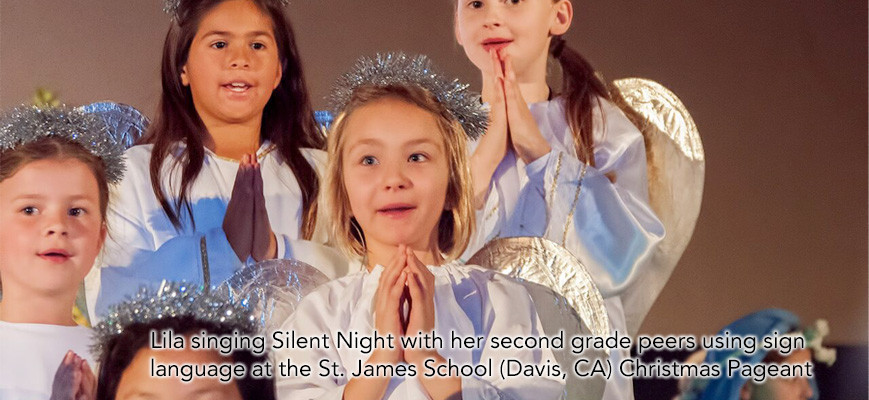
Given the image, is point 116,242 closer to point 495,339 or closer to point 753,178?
point 495,339

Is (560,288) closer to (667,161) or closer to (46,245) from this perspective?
(667,161)

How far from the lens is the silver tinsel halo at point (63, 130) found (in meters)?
2.31

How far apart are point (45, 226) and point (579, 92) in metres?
1.25

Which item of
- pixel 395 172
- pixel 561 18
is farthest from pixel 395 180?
pixel 561 18

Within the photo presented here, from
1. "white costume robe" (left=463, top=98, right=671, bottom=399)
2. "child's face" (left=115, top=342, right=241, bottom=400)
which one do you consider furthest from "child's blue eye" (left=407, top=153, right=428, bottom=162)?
"child's face" (left=115, top=342, right=241, bottom=400)

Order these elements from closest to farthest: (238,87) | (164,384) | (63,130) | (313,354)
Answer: (164,384)
(313,354)
(63,130)
(238,87)

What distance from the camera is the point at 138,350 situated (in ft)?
7.02

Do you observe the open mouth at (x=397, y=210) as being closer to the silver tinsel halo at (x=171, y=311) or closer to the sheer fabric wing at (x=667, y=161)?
the silver tinsel halo at (x=171, y=311)

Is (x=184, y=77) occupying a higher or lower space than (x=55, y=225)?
higher

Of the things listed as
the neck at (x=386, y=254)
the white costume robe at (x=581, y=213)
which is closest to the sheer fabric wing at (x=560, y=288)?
the white costume robe at (x=581, y=213)

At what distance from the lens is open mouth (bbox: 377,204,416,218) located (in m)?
2.32

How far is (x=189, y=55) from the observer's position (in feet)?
8.05

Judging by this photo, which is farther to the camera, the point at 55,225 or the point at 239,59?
the point at 239,59

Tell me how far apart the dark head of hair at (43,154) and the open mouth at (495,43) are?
0.93 m
